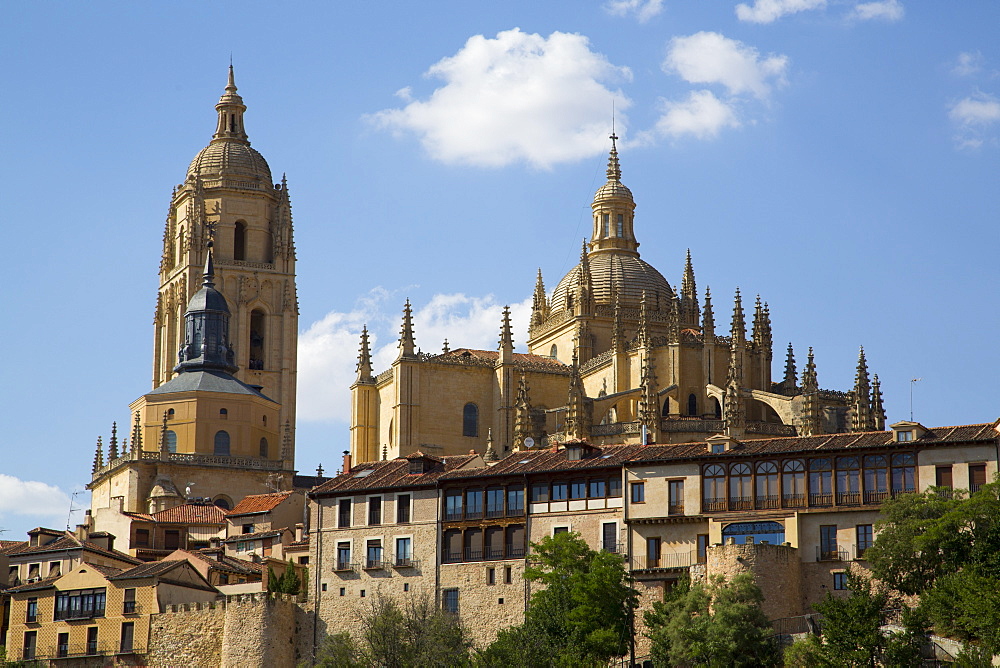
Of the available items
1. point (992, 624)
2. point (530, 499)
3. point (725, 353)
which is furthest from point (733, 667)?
point (725, 353)

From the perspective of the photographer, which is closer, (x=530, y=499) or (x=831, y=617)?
(x=831, y=617)

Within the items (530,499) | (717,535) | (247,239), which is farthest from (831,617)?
(247,239)

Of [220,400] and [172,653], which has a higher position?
[220,400]

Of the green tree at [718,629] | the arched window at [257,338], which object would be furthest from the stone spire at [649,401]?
the arched window at [257,338]

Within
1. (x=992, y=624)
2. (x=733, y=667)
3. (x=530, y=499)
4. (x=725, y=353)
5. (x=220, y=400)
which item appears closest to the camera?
(x=992, y=624)

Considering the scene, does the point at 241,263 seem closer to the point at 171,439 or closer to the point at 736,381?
the point at 171,439

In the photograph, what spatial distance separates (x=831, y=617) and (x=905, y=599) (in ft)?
13.5

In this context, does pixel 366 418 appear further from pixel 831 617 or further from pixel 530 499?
pixel 831 617

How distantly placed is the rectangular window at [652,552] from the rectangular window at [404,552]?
328 inches

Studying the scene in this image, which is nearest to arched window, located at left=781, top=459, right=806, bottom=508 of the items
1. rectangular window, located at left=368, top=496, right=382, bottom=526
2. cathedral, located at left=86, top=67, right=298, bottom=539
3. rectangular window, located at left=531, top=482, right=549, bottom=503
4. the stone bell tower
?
rectangular window, located at left=531, top=482, right=549, bottom=503

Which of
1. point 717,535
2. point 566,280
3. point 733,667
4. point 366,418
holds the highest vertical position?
point 566,280

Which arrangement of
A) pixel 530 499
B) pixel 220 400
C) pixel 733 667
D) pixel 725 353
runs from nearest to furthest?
pixel 733 667
pixel 530 499
pixel 725 353
pixel 220 400

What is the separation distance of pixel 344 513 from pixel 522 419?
19683mm

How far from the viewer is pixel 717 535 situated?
2350 inches
